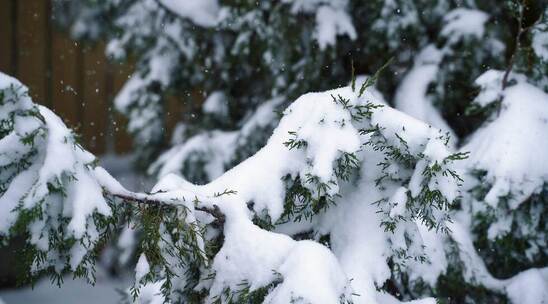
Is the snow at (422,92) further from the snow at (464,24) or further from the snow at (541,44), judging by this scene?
the snow at (541,44)

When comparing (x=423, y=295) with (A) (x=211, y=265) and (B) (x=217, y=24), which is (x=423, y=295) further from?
(B) (x=217, y=24)

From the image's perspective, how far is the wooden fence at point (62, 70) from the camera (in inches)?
261

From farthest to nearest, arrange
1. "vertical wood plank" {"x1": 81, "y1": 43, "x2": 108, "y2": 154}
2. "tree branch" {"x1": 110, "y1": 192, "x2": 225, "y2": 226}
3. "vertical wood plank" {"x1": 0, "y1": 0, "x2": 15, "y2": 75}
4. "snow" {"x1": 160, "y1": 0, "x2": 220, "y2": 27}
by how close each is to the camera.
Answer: "vertical wood plank" {"x1": 81, "y1": 43, "x2": 108, "y2": 154} → "vertical wood plank" {"x1": 0, "y1": 0, "x2": 15, "y2": 75} → "snow" {"x1": 160, "y1": 0, "x2": 220, "y2": 27} → "tree branch" {"x1": 110, "y1": 192, "x2": 225, "y2": 226}

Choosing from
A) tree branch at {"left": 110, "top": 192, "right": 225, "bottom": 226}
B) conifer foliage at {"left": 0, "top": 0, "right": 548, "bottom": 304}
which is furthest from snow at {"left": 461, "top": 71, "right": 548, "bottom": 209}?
tree branch at {"left": 110, "top": 192, "right": 225, "bottom": 226}

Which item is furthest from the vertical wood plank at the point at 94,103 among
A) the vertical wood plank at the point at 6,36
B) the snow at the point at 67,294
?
the snow at the point at 67,294

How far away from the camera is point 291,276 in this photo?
1691mm

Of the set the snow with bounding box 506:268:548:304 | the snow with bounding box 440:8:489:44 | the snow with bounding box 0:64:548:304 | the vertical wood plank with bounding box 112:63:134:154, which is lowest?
the vertical wood plank with bounding box 112:63:134:154

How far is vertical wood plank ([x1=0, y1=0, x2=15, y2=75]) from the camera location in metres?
6.54

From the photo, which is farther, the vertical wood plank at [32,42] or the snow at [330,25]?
the vertical wood plank at [32,42]

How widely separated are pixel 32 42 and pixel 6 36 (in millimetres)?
285

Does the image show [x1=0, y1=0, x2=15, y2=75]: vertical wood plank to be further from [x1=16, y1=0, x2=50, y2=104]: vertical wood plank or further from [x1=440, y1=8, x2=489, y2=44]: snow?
[x1=440, y1=8, x2=489, y2=44]: snow

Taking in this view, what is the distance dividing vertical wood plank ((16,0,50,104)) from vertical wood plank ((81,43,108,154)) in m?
0.51

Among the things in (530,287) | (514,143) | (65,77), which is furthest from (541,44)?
(65,77)

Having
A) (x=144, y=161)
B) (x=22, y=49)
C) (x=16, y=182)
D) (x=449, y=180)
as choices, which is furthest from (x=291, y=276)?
(x=22, y=49)
